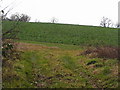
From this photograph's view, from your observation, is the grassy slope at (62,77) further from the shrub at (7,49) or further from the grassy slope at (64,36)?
the grassy slope at (64,36)

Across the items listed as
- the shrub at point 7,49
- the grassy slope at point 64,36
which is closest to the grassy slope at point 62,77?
the shrub at point 7,49

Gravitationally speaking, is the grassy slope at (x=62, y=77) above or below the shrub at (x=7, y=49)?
below

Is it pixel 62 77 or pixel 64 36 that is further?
pixel 64 36

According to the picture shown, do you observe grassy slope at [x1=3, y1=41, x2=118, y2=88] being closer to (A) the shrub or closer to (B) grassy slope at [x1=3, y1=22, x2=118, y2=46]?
(A) the shrub

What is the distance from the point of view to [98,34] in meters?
48.4

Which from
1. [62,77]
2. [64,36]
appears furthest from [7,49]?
[64,36]

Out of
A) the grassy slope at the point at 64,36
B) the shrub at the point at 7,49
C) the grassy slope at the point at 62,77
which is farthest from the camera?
the grassy slope at the point at 64,36

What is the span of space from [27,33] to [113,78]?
1450 inches

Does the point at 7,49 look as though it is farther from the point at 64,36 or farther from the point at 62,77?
the point at 64,36

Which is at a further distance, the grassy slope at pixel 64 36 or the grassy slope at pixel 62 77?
the grassy slope at pixel 64 36

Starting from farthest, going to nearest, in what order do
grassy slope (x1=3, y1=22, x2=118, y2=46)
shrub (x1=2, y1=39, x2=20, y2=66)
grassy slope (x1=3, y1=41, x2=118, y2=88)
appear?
1. grassy slope (x1=3, y1=22, x2=118, y2=46)
2. grassy slope (x1=3, y1=41, x2=118, y2=88)
3. shrub (x1=2, y1=39, x2=20, y2=66)

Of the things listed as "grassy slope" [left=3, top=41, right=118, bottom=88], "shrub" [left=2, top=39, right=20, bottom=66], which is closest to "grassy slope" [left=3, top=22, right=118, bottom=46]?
"grassy slope" [left=3, top=41, right=118, bottom=88]

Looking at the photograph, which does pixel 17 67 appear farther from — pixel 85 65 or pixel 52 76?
pixel 85 65

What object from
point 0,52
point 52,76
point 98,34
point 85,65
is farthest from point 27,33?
point 0,52
